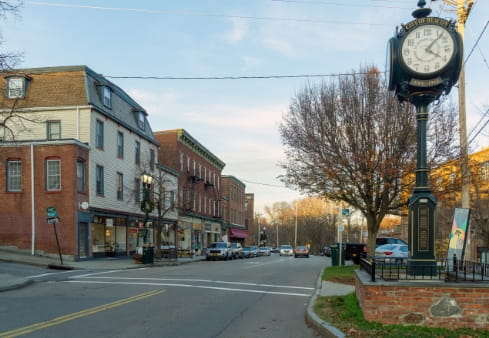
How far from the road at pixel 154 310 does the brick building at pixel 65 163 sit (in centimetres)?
1247

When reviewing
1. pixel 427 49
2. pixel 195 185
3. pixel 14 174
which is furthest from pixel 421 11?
pixel 195 185

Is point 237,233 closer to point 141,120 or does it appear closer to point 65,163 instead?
point 141,120

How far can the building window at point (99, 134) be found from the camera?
30625 mm

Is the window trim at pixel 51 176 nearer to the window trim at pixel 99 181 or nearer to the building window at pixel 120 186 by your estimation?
the window trim at pixel 99 181

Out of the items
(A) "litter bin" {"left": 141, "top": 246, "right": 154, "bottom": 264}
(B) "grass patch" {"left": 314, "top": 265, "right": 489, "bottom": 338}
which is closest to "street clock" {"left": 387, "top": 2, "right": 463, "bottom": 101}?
(B) "grass patch" {"left": 314, "top": 265, "right": 489, "bottom": 338}

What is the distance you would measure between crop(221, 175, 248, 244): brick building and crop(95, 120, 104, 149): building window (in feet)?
118

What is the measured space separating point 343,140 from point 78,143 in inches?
628

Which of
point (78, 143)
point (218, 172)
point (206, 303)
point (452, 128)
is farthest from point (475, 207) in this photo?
point (218, 172)

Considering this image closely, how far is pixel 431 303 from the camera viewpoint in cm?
719

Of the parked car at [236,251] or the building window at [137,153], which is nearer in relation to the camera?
the building window at [137,153]

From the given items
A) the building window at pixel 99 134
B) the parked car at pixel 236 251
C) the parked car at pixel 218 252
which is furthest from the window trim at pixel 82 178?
the parked car at pixel 236 251

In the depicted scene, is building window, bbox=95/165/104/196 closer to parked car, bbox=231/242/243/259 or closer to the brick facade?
the brick facade

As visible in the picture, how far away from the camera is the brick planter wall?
23.3 feet

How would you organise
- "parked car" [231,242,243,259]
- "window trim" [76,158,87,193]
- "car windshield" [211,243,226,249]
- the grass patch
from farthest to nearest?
"parked car" [231,242,243,259]
"car windshield" [211,243,226,249]
"window trim" [76,158,87,193]
the grass patch
